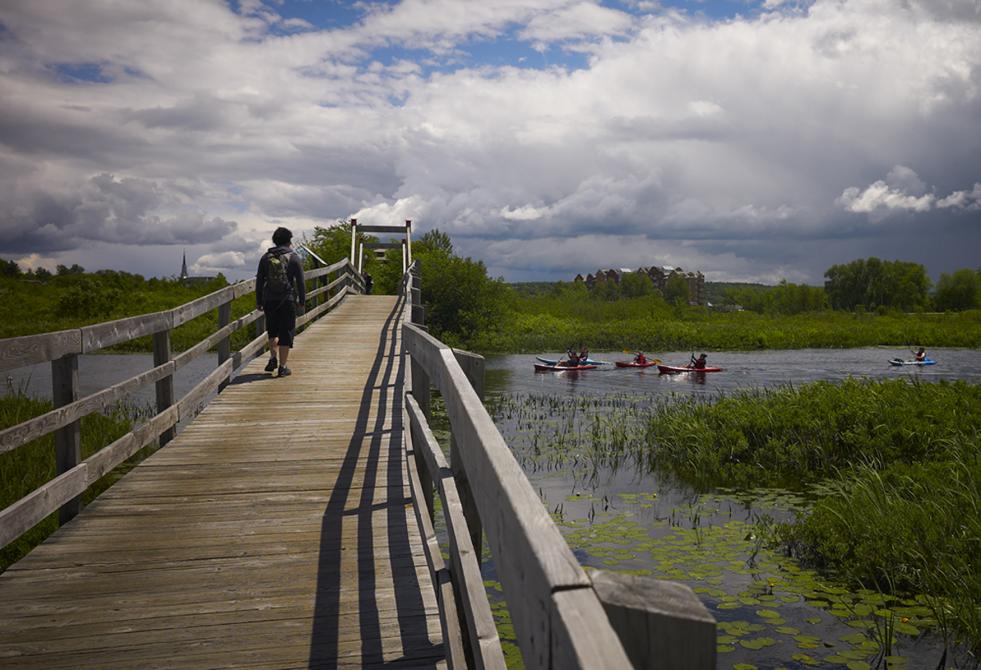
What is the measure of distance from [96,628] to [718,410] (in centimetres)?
1236

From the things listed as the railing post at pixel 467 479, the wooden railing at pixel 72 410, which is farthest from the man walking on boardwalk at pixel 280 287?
the railing post at pixel 467 479

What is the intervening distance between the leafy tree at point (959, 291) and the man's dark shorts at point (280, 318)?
116 metres

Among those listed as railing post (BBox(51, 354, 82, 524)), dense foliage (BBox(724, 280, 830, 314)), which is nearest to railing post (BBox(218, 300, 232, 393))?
railing post (BBox(51, 354, 82, 524))

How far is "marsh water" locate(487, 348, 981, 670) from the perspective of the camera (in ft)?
19.0

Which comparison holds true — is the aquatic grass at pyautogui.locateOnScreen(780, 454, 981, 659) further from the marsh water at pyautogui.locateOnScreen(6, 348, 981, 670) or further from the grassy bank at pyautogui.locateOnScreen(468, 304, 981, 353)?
the grassy bank at pyautogui.locateOnScreen(468, 304, 981, 353)

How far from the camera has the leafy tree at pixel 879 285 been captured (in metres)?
114

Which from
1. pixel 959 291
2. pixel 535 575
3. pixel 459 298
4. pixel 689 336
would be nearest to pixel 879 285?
pixel 959 291

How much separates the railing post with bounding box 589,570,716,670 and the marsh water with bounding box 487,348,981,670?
5150 millimetres

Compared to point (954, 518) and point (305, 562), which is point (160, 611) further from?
point (954, 518)

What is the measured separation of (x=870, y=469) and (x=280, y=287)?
300 inches

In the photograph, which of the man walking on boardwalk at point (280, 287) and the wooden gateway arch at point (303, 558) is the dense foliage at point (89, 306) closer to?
the man walking on boardwalk at point (280, 287)

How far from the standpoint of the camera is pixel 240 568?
3920 millimetres

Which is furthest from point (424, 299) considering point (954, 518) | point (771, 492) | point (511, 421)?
point (954, 518)

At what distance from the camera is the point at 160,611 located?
3396mm
